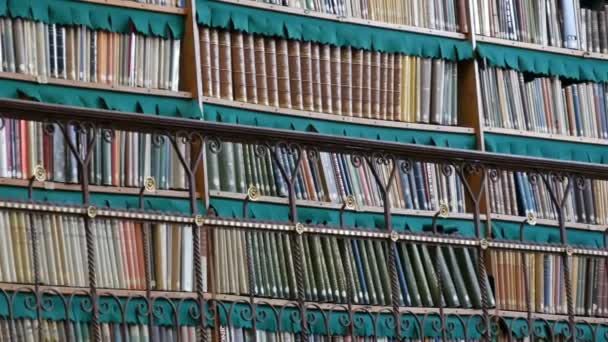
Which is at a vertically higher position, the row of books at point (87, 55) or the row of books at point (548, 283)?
the row of books at point (87, 55)

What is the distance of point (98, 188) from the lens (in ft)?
19.6

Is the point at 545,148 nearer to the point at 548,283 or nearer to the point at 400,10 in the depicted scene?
the point at 548,283

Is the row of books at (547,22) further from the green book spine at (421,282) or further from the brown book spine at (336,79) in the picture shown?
the green book spine at (421,282)

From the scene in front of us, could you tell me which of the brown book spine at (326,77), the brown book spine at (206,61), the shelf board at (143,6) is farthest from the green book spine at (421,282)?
the shelf board at (143,6)

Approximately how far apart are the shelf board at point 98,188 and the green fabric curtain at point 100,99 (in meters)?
0.26

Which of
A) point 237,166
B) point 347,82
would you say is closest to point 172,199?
point 237,166

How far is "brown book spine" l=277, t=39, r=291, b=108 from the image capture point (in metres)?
6.49

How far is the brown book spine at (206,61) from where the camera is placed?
6297 millimetres

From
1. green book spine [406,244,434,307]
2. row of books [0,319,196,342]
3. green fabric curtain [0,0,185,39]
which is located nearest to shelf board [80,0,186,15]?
green fabric curtain [0,0,185,39]

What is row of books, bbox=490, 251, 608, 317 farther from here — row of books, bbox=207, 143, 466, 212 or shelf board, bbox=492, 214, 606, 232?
→ row of books, bbox=207, 143, 466, 212

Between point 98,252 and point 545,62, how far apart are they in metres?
2.29

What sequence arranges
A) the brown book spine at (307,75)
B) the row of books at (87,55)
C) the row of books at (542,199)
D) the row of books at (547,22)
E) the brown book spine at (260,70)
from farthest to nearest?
the row of books at (547,22) → the row of books at (542,199) → the brown book spine at (307,75) → the brown book spine at (260,70) → the row of books at (87,55)

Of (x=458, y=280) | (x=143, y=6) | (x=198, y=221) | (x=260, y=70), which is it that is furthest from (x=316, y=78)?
(x=198, y=221)

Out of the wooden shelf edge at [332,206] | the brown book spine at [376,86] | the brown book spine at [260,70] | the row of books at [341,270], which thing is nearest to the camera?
the row of books at [341,270]
